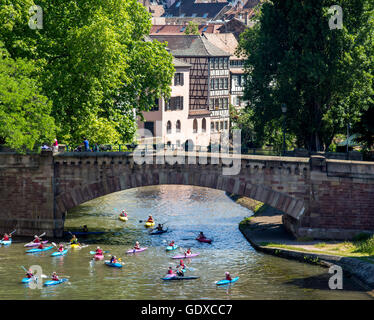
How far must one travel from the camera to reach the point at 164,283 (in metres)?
55.9

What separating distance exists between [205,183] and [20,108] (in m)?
14.9

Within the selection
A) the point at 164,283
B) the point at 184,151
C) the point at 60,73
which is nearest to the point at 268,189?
the point at 184,151

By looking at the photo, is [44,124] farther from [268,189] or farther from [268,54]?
[268,54]

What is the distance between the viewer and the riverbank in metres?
55.9

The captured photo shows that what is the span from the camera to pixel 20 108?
66.4m

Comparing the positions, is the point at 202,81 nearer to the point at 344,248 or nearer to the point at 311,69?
the point at 311,69

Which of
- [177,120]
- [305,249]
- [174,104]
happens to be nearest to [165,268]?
[305,249]

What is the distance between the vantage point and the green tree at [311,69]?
76125 mm

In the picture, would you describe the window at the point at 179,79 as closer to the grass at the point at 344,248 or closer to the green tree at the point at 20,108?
the green tree at the point at 20,108

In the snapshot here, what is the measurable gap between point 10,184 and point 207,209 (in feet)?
75.0

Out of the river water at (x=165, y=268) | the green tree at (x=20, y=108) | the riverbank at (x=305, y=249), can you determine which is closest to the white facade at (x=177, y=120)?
the river water at (x=165, y=268)
